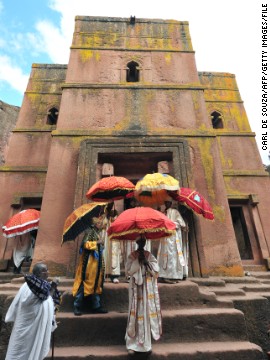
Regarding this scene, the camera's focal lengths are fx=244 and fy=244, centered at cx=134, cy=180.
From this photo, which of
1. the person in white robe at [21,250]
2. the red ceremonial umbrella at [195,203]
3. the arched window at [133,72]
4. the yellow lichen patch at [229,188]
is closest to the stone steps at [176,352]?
the red ceremonial umbrella at [195,203]

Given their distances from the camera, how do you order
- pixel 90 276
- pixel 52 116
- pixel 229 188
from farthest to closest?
pixel 52 116 < pixel 229 188 < pixel 90 276

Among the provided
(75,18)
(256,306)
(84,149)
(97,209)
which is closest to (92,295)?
(97,209)

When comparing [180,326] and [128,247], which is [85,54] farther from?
[180,326]

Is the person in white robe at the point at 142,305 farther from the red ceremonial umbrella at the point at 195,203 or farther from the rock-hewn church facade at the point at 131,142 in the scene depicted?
the rock-hewn church facade at the point at 131,142

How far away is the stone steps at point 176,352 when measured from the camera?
10.7 ft

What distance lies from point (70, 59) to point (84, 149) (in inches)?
155

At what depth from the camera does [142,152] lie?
22.6ft

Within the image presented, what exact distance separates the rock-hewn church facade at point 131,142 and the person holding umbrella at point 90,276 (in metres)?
1.35

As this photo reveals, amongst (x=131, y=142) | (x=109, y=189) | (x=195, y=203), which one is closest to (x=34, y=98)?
(x=131, y=142)

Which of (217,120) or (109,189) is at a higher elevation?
(217,120)

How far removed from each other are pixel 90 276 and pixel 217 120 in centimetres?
1095

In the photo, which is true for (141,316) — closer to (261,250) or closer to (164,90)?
(164,90)

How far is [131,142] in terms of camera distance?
6.96 m

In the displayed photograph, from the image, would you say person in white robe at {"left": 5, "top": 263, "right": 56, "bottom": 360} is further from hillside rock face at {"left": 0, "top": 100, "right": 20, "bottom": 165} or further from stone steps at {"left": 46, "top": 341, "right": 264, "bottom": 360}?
hillside rock face at {"left": 0, "top": 100, "right": 20, "bottom": 165}
